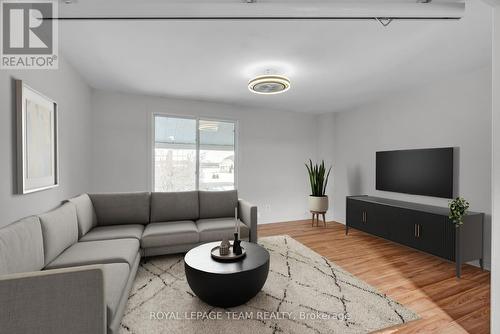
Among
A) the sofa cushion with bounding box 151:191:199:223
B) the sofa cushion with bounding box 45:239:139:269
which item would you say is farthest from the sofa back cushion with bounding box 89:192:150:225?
the sofa cushion with bounding box 45:239:139:269

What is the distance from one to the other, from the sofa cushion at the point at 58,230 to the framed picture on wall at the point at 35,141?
0.28 metres

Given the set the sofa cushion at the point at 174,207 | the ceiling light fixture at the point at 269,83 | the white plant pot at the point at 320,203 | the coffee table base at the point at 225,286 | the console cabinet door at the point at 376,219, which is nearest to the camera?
the coffee table base at the point at 225,286

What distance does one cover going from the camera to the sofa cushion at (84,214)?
256 centimetres

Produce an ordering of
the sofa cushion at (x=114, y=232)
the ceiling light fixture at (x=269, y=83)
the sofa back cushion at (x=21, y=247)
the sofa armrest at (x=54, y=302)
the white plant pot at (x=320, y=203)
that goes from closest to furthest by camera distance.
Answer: the sofa armrest at (x=54, y=302)
the sofa back cushion at (x=21, y=247)
the sofa cushion at (x=114, y=232)
the ceiling light fixture at (x=269, y=83)
the white plant pot at (x=320, y=203)

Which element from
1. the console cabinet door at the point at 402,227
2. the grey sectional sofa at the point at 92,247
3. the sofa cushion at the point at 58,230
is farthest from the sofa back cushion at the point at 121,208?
the console cabinet door at the point at 402,227

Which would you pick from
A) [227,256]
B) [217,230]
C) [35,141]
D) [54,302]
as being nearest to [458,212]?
[227,256]

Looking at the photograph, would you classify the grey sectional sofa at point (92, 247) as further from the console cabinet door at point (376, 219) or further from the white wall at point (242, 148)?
the console cabinet door at point (376, 219)

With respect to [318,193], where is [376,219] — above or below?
below

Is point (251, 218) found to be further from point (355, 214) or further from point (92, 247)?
point (355, 214)

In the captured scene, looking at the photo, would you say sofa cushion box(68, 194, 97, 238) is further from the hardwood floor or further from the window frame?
the hardwood floor

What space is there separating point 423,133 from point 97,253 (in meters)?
4.39

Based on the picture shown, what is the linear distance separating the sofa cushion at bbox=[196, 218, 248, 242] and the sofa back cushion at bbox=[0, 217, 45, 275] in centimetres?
157

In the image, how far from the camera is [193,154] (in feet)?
14.7

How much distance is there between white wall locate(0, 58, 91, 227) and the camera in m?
1.77
